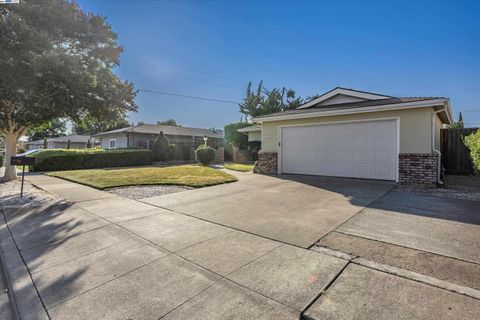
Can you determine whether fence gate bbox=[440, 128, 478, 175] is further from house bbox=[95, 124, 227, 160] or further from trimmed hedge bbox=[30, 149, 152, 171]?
trimmed hedge bbox=[30, 149, 152, 171]

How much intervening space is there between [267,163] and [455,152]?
27.1 feet

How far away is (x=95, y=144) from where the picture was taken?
113 ft

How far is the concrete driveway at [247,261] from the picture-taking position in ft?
7.08

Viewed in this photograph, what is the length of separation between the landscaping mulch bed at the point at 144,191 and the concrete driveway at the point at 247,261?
1.46 meters

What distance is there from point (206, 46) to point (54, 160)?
11829 millimetres

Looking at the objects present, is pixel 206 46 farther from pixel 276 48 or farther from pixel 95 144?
pixel 95 144

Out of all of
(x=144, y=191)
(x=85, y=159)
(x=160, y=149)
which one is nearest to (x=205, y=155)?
(x=160, y=149)

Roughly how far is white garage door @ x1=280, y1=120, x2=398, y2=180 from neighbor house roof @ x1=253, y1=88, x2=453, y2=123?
1.90ft

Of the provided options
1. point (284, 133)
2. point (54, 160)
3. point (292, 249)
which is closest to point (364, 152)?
point (284, 133)

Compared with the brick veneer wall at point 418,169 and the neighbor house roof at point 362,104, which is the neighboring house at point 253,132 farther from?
the brick veneer wall at point 418,169

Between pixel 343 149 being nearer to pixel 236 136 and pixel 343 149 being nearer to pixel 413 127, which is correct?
pixel 413 127

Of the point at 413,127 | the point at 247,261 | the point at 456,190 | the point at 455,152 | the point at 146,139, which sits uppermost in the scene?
the point at 146,139

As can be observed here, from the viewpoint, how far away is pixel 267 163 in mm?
11875

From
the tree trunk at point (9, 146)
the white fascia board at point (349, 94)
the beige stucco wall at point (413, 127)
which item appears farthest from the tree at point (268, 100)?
the tree trunk at point (9, 146)
